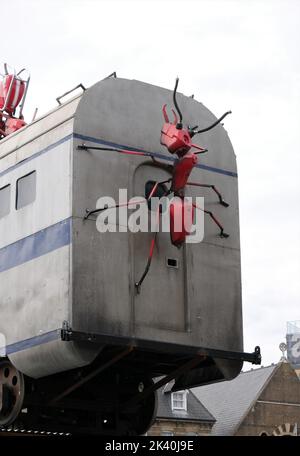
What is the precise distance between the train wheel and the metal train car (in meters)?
0.02

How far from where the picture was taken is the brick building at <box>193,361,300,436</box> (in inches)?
1993

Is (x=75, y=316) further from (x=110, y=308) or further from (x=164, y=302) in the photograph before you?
(x=164, y=302)

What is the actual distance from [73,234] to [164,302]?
181 cm

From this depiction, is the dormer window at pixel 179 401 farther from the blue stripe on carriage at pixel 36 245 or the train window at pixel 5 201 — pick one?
the blue stripe on carriage at pixel 36 245

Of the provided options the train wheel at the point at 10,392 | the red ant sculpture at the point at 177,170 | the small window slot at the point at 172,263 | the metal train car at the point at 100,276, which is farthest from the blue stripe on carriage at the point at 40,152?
the train wheel at the point at 10,392

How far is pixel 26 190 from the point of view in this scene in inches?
609

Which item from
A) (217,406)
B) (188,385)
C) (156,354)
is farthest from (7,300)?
(217,406)

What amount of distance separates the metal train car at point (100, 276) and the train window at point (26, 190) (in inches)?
1.2

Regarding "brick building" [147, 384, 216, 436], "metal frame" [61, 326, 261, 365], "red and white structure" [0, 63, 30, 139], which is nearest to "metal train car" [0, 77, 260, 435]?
"metal frame" [61, 326, 261, 365]

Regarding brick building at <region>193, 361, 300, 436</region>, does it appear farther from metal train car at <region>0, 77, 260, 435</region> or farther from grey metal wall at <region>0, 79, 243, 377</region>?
grey metal wall at <region>0, 79, 243, 377</region>

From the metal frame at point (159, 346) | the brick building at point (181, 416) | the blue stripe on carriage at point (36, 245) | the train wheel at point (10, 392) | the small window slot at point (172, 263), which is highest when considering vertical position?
the brick building at point (181, 416)

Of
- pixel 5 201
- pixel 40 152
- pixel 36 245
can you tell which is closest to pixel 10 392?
pixel 36 245

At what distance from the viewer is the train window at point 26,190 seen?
15.3 meters

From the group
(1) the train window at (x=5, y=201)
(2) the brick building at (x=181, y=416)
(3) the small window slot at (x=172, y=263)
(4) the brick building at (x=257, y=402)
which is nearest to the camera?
(3) the small window slot at (x=172, y=263)
